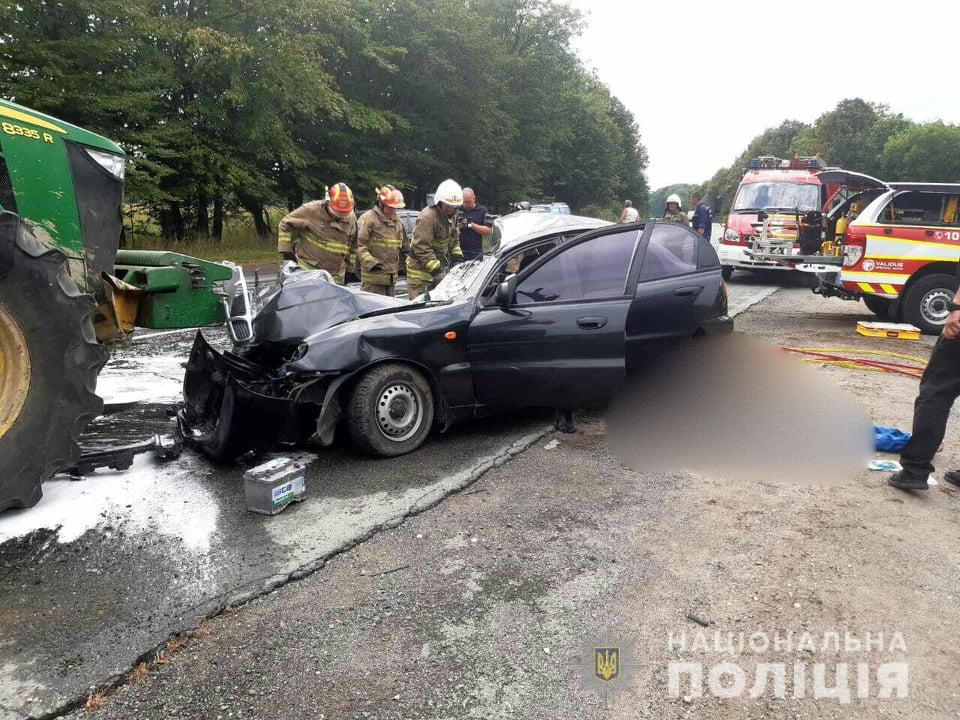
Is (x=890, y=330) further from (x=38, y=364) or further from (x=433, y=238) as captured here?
(x=38, y=364)

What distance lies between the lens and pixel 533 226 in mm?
5406

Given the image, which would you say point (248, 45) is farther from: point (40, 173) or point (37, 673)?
point (37, 673)

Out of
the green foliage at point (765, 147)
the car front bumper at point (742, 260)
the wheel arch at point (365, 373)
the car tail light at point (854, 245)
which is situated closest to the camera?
the wheel arch at point (365, 373)

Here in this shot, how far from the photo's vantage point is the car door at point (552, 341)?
4.61 metres

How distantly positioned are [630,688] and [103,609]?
6.93ft

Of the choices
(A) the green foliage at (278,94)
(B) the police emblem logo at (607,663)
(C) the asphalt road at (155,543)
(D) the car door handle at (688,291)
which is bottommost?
(B) the police emblem logo at (607,663)

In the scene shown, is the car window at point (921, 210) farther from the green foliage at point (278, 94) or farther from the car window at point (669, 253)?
the green foliage at point (278, 94)

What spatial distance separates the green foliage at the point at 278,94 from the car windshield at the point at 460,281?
11.8 metres

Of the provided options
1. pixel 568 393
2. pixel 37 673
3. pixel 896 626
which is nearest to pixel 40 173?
pixel 37 673

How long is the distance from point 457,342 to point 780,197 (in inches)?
477

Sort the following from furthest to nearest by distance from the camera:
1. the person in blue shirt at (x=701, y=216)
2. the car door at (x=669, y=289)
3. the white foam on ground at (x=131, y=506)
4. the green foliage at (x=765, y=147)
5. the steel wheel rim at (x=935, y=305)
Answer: the green foliage at (x=765, y=147) < the person in blue shirt at (x=701, y=216) < the steel wheel rim at (x=935, y=305) < the car door at (x=669, y=289) < the white foam on ground at (x=131, y=506)

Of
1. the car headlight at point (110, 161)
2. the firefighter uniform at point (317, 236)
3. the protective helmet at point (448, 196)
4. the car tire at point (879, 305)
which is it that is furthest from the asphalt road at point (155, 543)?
the car tire at point (879, 305)

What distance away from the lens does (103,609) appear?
2.77m

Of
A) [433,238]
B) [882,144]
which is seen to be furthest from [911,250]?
[882,144]
